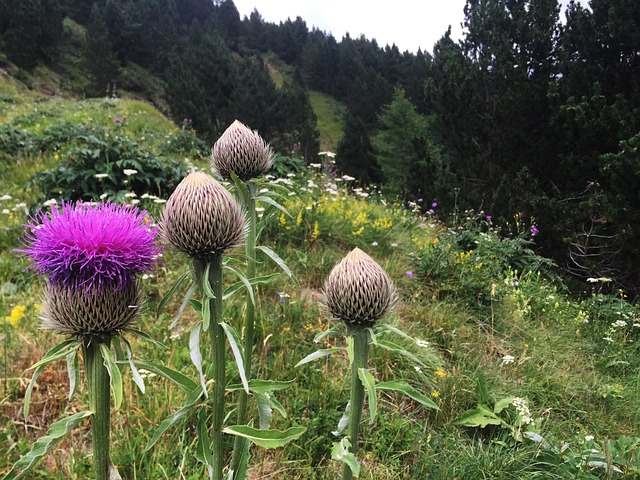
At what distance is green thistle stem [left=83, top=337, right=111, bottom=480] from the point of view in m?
1.31

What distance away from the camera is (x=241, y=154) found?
83.4 inches

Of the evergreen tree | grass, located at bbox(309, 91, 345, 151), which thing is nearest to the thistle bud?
the evergreen tree

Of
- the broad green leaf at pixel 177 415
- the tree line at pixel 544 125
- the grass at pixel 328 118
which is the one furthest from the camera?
the grass at pixel 328 118

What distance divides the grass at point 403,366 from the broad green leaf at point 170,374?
2.07 ft

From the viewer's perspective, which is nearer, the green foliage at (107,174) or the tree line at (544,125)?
the green foliage at (107,174)

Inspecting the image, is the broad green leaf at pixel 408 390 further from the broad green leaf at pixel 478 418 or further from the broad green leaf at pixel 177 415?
the broad green leaf at pixel 478 418

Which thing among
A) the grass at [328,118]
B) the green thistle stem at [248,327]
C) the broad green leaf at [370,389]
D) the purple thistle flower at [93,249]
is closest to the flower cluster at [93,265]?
the purple thistle flower at [93,249]

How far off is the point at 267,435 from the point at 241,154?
51.2 inches

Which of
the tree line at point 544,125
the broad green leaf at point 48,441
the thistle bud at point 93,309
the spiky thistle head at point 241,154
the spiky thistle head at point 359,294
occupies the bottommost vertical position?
the broad green leaf at point 48,441

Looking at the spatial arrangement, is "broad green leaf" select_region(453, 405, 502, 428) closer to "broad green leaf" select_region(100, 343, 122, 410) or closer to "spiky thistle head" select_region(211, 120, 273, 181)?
A: "spiky thistle head" select_region(211, 120, 273, 181)

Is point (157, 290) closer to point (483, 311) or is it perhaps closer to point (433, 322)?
point (433, 322)

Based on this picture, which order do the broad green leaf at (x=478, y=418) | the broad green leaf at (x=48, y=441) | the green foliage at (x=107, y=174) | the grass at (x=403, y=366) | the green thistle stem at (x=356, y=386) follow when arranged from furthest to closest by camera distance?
the green foliage at (x=107, y=174)
the broad green leaf at (x=478, y=418)
the grass at (x=403, y=366)
the green thistle stem at (x=356, y=386)
the broad green leaf at (x=48, y=441)

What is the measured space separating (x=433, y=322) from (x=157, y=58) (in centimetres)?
5933

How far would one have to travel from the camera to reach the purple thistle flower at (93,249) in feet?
4.37
